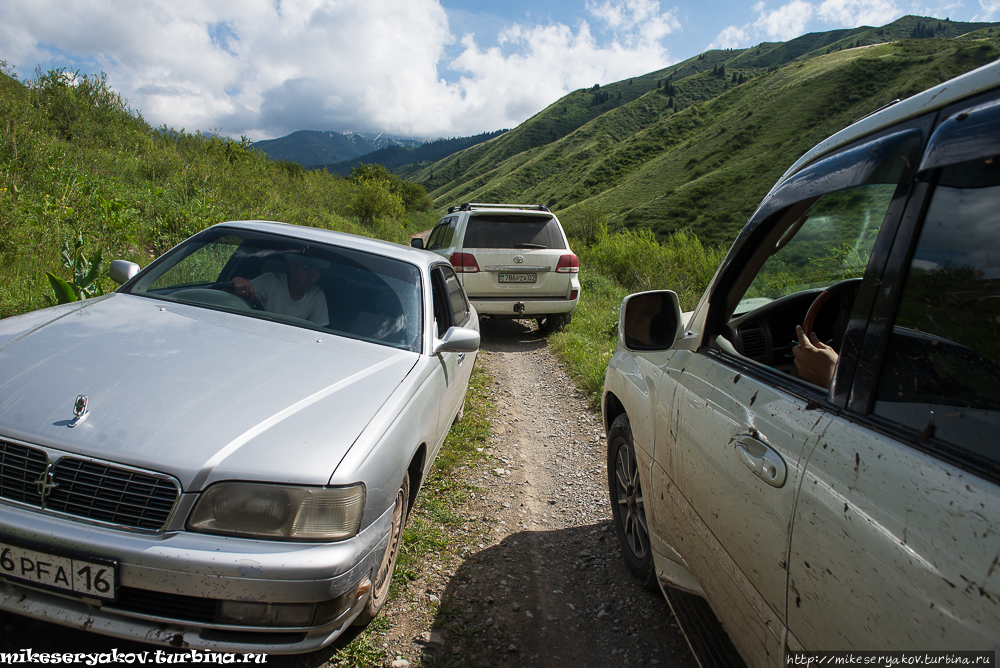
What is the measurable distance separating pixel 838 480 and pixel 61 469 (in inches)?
88.7

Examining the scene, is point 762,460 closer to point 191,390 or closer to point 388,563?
point 388,563

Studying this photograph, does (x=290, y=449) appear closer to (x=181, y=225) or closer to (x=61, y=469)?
(x=61, y=469)

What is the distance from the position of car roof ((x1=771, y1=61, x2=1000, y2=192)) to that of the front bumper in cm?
207

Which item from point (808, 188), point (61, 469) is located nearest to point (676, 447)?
point (808, 188)

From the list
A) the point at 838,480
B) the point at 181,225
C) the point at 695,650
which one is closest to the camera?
the point at 838,480

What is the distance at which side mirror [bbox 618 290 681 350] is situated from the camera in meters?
2.27

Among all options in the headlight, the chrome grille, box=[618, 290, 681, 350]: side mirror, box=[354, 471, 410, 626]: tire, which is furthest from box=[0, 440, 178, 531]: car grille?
box=[618, 290, 681, 350]: side mirror

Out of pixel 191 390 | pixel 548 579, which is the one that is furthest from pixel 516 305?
pixel 191 390

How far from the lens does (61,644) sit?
200 centimetres

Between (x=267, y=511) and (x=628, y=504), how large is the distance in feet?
6.44

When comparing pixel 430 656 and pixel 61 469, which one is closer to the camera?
pixel 61 469

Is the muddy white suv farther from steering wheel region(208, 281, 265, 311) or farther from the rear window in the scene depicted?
the rear window

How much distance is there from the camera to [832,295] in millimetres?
2230

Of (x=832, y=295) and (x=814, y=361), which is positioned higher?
(x=832, y=295)
